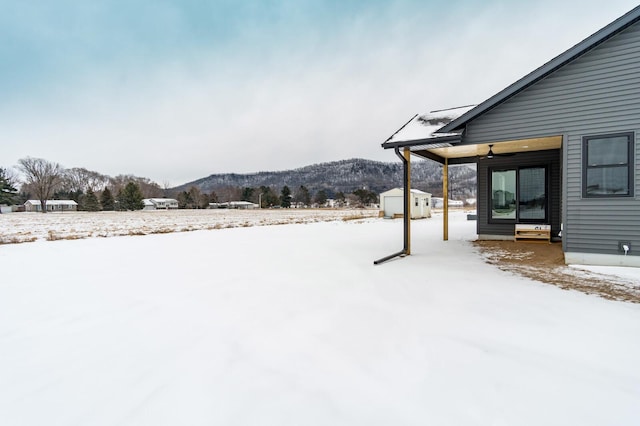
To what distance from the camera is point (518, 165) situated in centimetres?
937

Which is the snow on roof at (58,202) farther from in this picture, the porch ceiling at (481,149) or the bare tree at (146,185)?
the porch ceiling at (481,149)

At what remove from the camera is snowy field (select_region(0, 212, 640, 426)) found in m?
1.95

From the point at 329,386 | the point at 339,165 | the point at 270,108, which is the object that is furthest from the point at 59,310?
the point at 339,165

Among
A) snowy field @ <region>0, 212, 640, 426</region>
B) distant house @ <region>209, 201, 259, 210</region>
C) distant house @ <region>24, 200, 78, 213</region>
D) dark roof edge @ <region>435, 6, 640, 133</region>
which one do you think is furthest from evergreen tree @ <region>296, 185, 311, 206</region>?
snowy field @ <region>0, 212, 640, 426</region>

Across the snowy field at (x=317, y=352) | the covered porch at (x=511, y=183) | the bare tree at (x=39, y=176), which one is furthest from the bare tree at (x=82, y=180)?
the covered porch at (x=511, y=183)

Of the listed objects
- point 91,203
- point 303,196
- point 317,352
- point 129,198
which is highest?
point 303,196

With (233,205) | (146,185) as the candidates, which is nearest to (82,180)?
(146,185)

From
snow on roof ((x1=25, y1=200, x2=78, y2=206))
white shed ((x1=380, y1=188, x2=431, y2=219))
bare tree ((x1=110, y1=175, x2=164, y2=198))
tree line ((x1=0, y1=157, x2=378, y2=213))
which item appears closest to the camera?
white shed ((x1=380, y1=188, x2=431, y2=219))

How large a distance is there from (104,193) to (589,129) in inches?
2611

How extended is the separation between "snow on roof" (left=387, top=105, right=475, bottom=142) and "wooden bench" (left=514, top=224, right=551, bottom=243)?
13.2ft

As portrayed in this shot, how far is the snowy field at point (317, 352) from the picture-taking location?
1.95 metres

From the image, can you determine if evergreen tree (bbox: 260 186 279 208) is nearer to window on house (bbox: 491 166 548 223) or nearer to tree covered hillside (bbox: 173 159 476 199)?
tree covered hillside (bbox: 173 159 476 199)

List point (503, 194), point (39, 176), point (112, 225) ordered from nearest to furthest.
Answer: point (503, 194), point (112, 225), point (39, 176)

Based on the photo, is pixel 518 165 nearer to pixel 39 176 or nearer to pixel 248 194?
pixel 248 194
